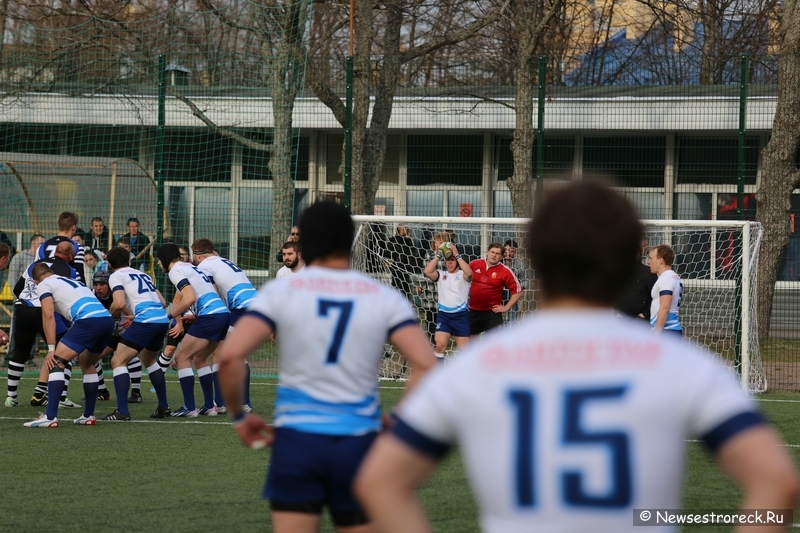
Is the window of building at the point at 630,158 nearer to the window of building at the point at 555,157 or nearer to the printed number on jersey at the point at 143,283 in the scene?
the window of building at the point at 555,157

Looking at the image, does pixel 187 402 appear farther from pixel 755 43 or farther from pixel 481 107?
pixel 755 43

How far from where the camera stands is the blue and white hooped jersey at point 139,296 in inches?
396

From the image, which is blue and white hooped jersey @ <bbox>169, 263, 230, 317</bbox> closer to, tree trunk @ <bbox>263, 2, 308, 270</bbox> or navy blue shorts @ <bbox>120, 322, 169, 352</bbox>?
navy blue shorts @ <bbox>120, 322, 169, 352</bbox>

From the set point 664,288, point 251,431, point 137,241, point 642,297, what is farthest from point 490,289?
point 251,431

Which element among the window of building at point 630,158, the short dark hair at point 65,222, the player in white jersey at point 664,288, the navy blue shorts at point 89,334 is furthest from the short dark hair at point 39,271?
the window of building at point 630,158

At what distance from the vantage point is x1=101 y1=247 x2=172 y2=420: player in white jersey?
32.9 ft

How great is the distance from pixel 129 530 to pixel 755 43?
22.2 metres

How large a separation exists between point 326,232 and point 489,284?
381 inches

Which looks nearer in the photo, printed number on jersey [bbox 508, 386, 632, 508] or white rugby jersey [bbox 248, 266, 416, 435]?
printed number on jersey [bbox 508, 386, 632, 508]

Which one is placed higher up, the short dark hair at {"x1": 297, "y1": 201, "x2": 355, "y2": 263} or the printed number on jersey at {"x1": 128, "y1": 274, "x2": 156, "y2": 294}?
the short dark hair at {"x1": 297, "y1": 201, "x2": 355, "y2": 263}

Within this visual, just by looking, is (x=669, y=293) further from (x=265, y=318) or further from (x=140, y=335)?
(x=265, y=318)

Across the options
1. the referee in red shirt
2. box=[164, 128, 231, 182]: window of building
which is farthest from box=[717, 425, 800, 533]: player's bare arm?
box=[164, 128, 231, 182]: window of building

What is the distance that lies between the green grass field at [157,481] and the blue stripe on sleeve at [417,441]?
13.1ft

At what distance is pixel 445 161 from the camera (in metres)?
19.2
